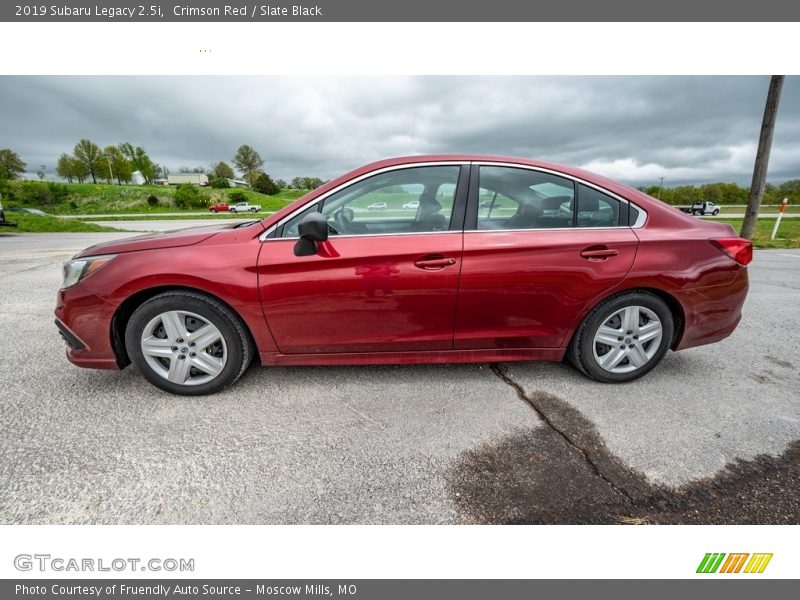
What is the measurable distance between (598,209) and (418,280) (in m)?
1.41

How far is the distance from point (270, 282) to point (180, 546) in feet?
4.65

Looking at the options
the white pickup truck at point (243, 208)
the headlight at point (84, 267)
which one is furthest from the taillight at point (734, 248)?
the white pickup truck at point (243, 208)

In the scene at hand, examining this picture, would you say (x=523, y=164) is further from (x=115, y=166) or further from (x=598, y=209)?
(x=115, y=166)

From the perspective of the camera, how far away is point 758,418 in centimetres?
233

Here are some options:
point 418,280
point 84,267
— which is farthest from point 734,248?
point 84,267

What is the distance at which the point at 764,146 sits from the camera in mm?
9406

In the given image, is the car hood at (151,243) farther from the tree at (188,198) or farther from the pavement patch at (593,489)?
the tree at (188,198)

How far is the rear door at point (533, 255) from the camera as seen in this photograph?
2395mm

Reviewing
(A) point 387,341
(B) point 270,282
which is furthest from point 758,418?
(B) point 270,282

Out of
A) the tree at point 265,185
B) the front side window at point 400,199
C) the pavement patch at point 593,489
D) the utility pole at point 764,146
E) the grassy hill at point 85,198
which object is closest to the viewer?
the pavement patch at point 593,489

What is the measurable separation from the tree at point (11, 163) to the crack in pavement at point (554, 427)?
78329mm

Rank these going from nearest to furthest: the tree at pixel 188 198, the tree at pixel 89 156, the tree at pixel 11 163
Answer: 1. the tree at pixel 188 198
2. the tree at pixel 11 163
3. the tree at pixel 89 156

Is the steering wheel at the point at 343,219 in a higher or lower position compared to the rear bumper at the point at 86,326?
higher

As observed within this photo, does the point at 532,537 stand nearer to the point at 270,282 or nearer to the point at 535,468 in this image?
the point at 535,468
